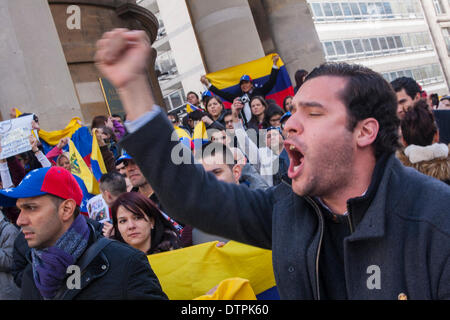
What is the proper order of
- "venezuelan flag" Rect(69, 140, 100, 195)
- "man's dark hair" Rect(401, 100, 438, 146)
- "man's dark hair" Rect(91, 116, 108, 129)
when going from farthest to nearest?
"man's dark hair" Rect(91, 116, 108, 129), "venezuelan flag" Rect(69, 140, 100, 195), "man's dark hair" Rect(401, 100, 438, 146)

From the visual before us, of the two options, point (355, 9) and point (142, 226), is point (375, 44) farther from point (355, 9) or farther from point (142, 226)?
point (142, 226)

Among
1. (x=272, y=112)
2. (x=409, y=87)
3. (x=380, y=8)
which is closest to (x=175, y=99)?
(x=380, y=8)

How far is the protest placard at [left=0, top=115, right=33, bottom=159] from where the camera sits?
17.9ft

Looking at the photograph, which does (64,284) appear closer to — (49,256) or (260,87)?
(49,256)

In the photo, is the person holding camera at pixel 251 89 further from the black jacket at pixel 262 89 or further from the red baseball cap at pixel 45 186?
the red baseball cap at pixel 45 186

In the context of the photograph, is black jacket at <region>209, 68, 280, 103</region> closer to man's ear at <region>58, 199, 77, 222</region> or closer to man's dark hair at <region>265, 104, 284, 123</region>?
man's dark hair at <region>265, 104, 284, 123</region>

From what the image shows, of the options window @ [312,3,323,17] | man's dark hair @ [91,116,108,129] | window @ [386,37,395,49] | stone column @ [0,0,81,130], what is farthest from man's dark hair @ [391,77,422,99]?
window @ [386,37,395,49]

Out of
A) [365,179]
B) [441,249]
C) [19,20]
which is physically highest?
[19,20]

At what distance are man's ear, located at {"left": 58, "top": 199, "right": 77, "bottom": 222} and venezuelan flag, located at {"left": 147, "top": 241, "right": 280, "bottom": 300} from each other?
67 cm

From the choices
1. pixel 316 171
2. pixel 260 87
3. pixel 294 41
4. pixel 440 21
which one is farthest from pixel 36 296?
pixel 440 21

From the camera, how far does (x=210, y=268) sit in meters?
3.09

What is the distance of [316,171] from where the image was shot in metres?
1.75

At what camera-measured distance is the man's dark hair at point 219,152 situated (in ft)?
13.3

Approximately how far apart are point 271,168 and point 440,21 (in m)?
54.3
